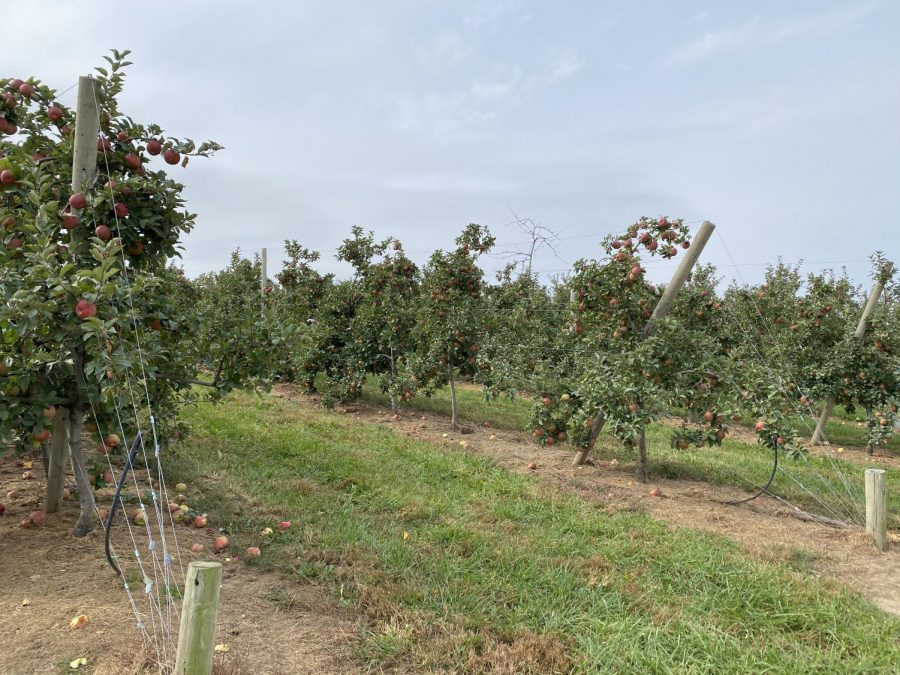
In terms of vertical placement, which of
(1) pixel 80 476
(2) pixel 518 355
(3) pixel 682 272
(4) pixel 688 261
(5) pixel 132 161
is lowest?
(1) pixel 80 476

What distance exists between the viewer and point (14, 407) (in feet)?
9.37

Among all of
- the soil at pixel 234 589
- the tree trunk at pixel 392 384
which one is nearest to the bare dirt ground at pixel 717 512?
the soil at pixel 234 589

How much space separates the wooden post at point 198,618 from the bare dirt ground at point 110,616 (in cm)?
37

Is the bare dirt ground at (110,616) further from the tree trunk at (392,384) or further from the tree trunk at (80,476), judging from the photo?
the tree trunk at (392,384)

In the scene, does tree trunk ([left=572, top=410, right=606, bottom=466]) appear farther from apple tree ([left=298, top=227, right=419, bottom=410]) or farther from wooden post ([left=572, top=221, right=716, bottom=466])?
apple tree ([left=298, top=227, right=419, bottom=410])

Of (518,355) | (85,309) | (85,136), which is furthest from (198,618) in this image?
(518,355)

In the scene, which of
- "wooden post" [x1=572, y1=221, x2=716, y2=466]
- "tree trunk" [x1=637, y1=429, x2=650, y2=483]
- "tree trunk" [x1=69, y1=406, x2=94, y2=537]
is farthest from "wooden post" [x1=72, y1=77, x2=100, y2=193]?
"tree trunk" [x1=637, y1=429, x2=650, y2=483]

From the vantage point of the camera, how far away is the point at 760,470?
21.4 feet

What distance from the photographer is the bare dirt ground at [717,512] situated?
377cm

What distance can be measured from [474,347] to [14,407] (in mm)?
5734

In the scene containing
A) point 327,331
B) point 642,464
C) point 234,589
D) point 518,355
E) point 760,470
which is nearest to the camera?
point 234,589

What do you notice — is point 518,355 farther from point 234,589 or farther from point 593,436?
point 234,589

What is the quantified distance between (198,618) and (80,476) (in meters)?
1.87

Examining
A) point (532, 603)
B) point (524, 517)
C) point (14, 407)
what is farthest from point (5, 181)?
point (524, 517)
